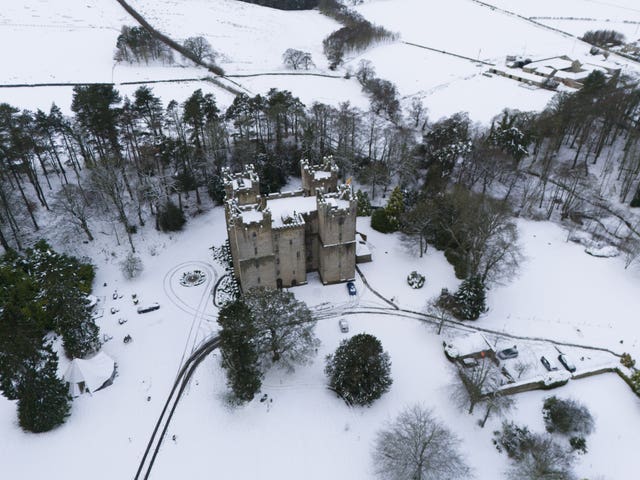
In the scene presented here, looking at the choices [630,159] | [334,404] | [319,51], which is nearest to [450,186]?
[630,159]

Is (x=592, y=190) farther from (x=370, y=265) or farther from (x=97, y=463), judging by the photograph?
(x=97, y=463)

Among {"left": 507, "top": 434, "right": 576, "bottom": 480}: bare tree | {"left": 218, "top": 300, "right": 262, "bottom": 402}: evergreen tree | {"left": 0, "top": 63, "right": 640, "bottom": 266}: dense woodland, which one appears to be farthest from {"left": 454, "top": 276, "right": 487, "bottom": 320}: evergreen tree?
{"left": 218, "top": 300, "right": 262, "bottom": 402}: evergreen tree

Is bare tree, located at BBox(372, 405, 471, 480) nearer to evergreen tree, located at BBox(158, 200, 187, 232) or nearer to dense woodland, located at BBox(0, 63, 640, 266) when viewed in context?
dense woodland, located at BBox(0, 63, 640, 266)

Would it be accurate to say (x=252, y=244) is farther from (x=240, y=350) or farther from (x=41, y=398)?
(x=41, y=398)

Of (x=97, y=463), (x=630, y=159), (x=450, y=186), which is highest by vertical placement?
(x=630, y=159)

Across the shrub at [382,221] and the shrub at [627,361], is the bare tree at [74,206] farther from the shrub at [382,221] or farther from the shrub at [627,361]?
the shrub at [627,361]
